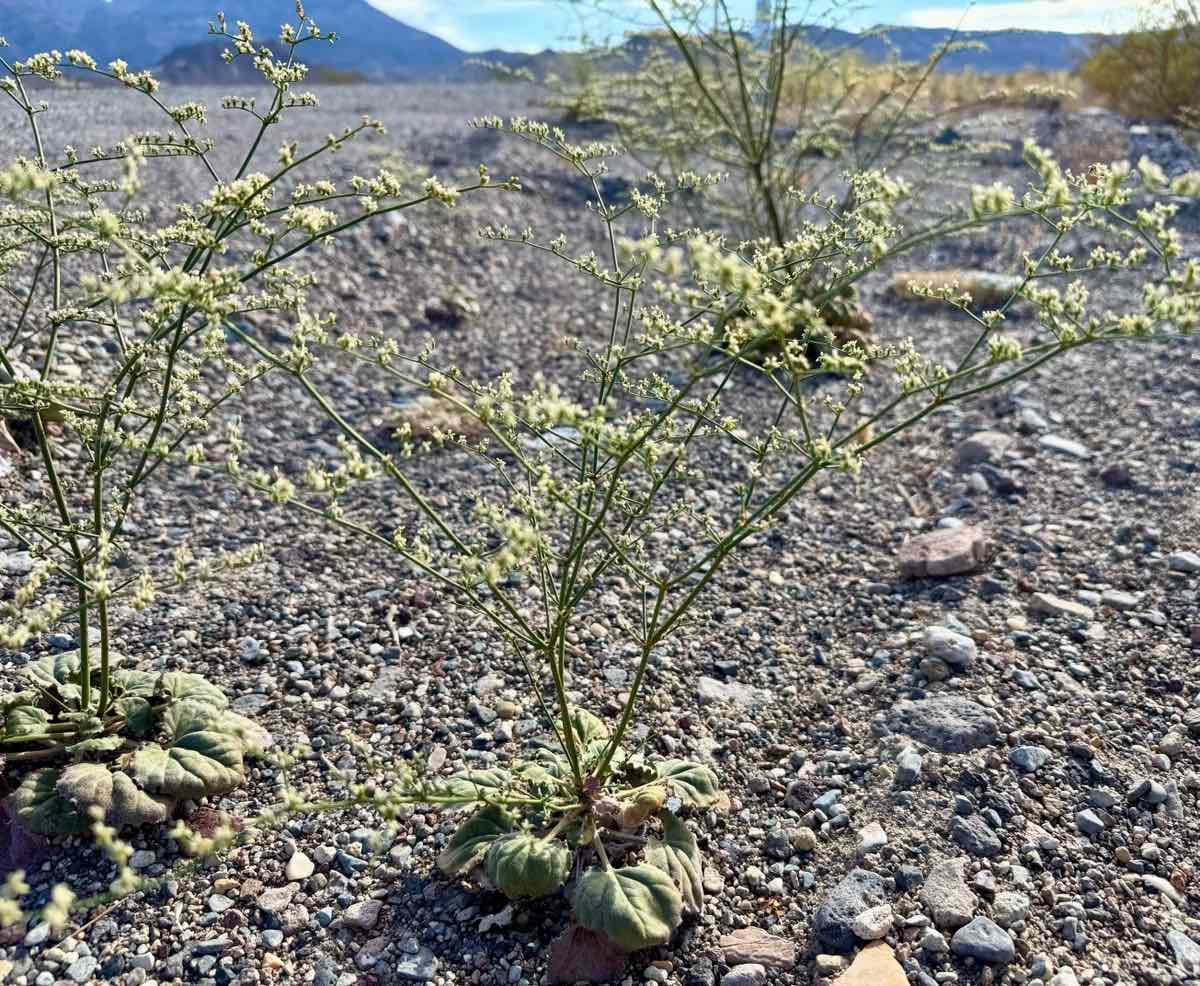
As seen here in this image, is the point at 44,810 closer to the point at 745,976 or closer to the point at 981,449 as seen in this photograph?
the point at 745,976

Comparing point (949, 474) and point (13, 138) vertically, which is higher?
point (13, 138)

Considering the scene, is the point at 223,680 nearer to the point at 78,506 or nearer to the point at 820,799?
the point at 78,506

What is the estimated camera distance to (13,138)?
10117 mm

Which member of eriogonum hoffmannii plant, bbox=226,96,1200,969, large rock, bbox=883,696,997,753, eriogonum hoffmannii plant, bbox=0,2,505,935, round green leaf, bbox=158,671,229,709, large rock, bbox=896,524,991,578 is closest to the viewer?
eriogonum hoffmannii plant, bbox=226,96,1200,969

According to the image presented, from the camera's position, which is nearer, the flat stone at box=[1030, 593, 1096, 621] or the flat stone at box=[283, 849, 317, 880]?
the flat stone at box=[283, 849, 317, 880]

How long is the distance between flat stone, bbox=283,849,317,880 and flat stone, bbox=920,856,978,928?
189cm

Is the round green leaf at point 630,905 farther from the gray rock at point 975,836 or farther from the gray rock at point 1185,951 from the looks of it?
the gray rock at point 1185,951

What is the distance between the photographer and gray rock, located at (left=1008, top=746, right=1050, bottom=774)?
135 inches

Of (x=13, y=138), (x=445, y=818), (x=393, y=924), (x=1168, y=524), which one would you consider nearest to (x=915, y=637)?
(x=1168, y=524)

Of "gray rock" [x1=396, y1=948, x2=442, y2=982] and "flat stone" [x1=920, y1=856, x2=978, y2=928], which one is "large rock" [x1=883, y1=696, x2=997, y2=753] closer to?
"flat stone" [x1=920, y1=856, x2=978, y2=928]

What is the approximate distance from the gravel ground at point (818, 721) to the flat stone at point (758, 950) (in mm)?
11

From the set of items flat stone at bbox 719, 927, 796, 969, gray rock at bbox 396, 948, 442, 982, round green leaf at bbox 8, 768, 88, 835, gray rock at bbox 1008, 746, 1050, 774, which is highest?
round green leaf at bbox 8, 768, 88, 835

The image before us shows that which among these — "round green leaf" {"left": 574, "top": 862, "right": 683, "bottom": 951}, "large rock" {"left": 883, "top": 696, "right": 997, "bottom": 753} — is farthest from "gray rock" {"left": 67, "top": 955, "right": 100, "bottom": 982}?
"large rock" {"left": 883, "top": 696, "right": 997, "bottom": 753}

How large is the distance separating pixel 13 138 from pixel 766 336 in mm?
10570
